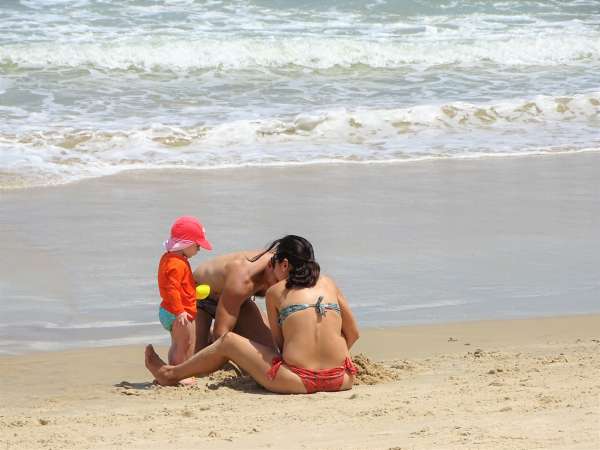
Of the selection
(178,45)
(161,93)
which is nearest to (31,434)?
(161,93)

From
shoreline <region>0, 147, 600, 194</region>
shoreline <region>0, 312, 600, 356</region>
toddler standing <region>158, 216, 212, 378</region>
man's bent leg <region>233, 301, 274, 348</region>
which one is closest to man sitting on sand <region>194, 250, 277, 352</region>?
man's bent leg <region>233, 301, 274, 348</region>

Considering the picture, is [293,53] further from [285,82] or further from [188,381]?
[188,381]

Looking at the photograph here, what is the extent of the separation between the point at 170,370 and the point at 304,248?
2.71 ft

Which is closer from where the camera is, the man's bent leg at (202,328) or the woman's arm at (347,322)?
the woman's arm at (347,322)

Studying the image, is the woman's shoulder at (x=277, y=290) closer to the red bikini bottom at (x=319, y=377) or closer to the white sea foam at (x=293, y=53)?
the red bikini bottom at (x=319, y=377)

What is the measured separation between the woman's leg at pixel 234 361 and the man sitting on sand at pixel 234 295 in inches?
8.0

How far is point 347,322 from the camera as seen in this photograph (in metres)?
4.97

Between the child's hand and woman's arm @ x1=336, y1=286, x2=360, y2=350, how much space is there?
27.7 inches

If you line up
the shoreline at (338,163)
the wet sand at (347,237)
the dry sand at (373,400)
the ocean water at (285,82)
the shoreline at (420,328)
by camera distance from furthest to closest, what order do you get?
the ocean water at (285,82) → the shoreline at (338,163) → the wet sand at (347,237) → the shoreline at (420,328) → the dry sand at (373,400)

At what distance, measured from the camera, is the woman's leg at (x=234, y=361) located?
15.7 ft

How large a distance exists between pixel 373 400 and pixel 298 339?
48 cm

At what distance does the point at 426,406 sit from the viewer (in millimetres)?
4266

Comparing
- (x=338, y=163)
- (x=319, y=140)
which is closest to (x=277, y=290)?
(x=338, y=163)

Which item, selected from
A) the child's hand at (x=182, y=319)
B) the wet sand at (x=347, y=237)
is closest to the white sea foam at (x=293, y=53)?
the wet sand at (x=347, y=237)
